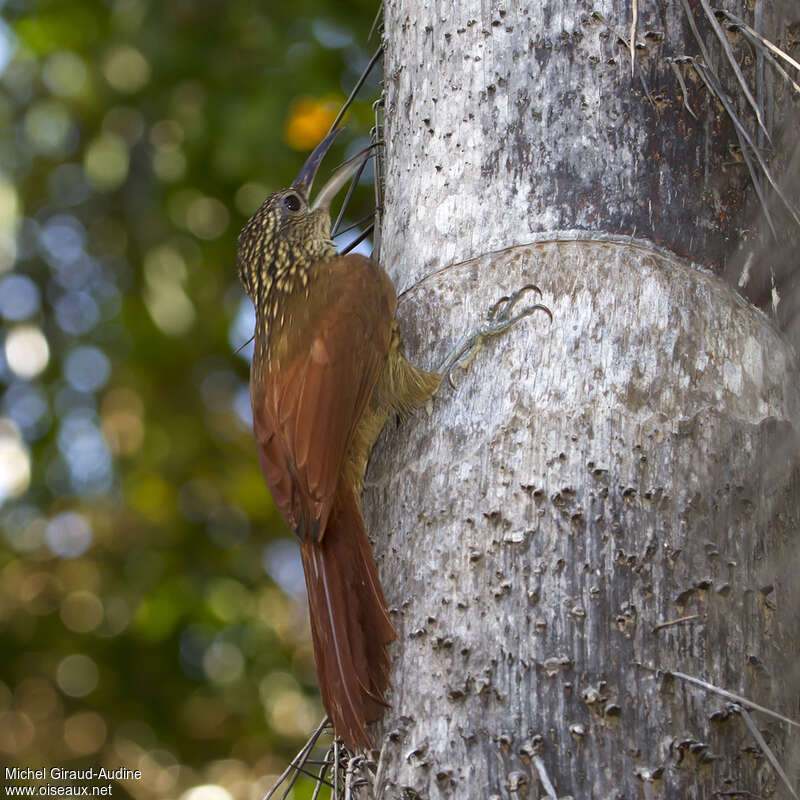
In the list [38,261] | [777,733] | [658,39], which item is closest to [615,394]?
[777,733]

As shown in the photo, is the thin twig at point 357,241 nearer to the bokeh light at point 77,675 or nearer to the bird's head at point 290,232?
the bird's head at point 290,232

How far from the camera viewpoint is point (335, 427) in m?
2.52

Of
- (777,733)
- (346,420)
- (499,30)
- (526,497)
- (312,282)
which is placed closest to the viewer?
(777,733)

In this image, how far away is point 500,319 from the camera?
6.89 feet

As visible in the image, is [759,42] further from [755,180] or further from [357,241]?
[357,241]

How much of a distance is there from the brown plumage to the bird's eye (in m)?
0.25

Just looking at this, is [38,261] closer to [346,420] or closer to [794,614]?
[346,420]

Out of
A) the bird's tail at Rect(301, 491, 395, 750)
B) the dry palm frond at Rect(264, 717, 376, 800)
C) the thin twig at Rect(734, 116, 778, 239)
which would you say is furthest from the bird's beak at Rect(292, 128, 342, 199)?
the dry palm frond at Rect(264, 717, 376, 800)

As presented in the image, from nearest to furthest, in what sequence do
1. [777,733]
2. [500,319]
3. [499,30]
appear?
[777,733] → [500,319] → [499,30]

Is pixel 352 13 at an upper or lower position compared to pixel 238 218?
upper

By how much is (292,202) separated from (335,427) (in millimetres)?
1224

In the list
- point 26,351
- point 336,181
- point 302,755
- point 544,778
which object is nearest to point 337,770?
point 302,755

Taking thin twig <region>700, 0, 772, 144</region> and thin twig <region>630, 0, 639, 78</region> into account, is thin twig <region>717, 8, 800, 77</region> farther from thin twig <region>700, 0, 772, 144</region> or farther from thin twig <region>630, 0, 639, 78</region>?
thin twig <region>630, 0, 639, 78</region>

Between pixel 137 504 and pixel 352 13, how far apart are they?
285 cm
